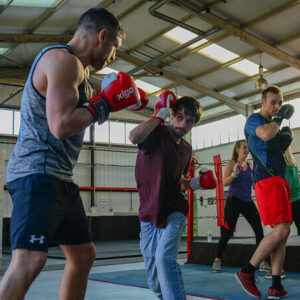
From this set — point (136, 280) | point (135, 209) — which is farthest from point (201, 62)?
point (136, 280)

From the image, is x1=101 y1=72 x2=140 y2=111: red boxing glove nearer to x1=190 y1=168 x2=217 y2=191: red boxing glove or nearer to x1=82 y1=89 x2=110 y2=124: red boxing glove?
x1=82 y1=89 x2=110 y2=124: red boxing glove

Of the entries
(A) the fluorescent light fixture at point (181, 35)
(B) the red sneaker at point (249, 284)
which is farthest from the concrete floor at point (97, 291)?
(A) the fluorescent light fixture at point (181, 35)

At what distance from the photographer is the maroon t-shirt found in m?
2.18

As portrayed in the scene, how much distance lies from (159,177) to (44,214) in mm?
814

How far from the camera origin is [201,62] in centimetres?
1206

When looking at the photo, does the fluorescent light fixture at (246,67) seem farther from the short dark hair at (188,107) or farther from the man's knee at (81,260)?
the man's knee at (81,260)

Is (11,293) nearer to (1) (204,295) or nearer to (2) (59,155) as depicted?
(2) (59,155)

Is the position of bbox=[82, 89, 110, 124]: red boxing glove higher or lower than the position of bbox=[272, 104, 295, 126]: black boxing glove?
lower

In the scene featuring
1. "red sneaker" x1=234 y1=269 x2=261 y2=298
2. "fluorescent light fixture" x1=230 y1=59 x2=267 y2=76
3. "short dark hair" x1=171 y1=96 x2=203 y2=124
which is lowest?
"red sneaker" x1=234 y1=269 x2=261 y2=298

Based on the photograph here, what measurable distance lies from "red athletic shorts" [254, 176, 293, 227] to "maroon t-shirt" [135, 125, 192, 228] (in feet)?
2.90

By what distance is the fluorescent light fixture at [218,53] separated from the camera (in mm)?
11172

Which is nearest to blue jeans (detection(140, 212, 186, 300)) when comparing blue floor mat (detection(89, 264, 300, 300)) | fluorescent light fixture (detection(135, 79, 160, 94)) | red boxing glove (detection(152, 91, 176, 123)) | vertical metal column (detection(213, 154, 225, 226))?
red boxing glove (detection(152, 91, 176, 123))

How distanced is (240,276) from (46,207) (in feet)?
6.32

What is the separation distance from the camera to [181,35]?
1088 cm
